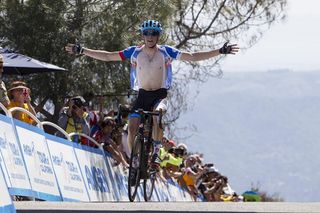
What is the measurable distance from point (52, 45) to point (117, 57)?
38.9 feet

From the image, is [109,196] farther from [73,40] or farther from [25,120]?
[73,40]

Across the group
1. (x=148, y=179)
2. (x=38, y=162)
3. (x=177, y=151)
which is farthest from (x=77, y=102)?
(x=177, y=151)

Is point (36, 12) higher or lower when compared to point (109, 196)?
higher

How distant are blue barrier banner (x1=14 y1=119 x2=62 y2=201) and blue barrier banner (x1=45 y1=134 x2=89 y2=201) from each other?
0.75 feet

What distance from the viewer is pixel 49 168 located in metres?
16.0

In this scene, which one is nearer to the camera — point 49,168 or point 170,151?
point 49,168

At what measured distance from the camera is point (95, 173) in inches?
746

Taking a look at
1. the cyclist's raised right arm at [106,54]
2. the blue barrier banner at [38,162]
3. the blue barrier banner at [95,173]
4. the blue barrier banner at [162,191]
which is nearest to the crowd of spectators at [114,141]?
the blue barrier banner at [162,191]

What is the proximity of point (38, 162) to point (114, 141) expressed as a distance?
574 cm

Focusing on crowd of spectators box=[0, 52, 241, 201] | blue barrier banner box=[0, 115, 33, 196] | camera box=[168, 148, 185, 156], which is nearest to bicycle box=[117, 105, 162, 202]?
crowd of spectators box=[0, 52, 241, 201]

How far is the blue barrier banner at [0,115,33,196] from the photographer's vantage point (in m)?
13.7

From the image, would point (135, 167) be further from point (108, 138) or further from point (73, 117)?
point (108, 138)

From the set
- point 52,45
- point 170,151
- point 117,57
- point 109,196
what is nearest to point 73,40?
point 52,45

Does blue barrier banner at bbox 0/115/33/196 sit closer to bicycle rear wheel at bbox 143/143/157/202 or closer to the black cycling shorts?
bicycle rear wheel at bbox 143/143/157/202
